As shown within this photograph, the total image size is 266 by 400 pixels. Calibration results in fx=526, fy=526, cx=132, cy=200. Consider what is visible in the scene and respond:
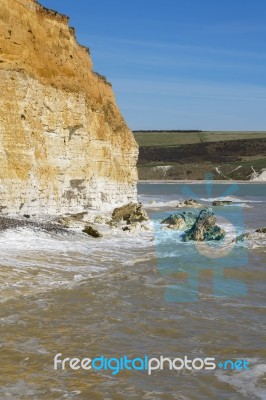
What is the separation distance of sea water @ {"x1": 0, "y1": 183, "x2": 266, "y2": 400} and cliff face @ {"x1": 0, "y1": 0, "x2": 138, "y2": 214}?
5621 millimetres

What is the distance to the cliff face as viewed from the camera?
21.2m

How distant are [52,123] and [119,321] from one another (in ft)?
54.8

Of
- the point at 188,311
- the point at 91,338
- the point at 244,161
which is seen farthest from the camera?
the point at 244,161

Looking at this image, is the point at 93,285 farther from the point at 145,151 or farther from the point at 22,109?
the point at 145,151

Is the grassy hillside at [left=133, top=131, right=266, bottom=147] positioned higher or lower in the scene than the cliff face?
higher

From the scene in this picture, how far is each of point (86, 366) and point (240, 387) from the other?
1993 millimetres

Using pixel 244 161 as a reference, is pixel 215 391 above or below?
below

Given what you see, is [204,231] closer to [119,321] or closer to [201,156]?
[119,321]

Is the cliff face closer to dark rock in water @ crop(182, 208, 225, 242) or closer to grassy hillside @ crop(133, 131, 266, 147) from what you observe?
dark rock in water @ crop(182, 208, 225, 242)

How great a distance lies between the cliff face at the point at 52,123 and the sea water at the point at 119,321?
5.62 meters

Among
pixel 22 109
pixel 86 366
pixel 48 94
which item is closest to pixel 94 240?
pixel 22 109

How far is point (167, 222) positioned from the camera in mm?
25875

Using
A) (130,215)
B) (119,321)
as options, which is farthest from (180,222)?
(119,321)

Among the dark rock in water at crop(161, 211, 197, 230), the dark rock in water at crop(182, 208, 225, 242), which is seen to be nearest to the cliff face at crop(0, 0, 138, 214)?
the dark rock in water at crop(161, 211, 197, 230)
